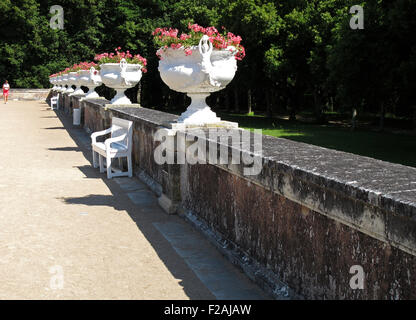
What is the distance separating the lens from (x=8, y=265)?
15.3ft

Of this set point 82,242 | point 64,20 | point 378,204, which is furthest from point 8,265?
point 64,20

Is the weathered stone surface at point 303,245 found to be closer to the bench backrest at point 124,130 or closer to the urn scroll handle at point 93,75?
the bench backrest at point 124,130

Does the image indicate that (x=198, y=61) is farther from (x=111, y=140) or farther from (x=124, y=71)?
(x=124, y=71)

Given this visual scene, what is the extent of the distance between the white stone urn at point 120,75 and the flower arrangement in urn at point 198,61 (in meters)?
5.64

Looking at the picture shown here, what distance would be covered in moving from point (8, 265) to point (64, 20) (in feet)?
172

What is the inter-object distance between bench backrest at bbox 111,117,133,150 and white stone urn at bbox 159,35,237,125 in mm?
2562

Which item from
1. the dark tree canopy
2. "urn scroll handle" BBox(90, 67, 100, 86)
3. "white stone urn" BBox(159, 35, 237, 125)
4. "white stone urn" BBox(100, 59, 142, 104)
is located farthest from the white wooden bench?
the dark tree canopy

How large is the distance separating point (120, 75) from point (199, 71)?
6.10 metres

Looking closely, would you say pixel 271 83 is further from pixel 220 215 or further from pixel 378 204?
pixel 378 204

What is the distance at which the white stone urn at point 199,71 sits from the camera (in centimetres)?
634

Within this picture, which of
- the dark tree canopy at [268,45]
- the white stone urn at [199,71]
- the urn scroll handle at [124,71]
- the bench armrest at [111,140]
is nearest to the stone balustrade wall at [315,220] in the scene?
the white stone urn at [199,71]

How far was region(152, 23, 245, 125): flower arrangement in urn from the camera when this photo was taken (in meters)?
6.34
